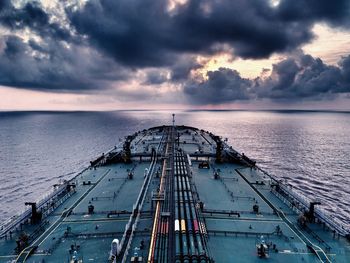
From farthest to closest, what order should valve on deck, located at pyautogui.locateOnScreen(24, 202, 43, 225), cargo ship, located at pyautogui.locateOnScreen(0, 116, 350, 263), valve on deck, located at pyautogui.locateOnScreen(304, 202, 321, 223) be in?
valve on deck, located at pyautogui.locateOnScreen(304, 202, 321, 223), valve on deck, located at pyautogui.locateOnScreen(24, 202, 43, 225), cargo ship, located at pyautogui.locateOnScreen(0, 116, 350, 263)

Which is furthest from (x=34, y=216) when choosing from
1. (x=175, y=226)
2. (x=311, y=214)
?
(x=311, y=214)

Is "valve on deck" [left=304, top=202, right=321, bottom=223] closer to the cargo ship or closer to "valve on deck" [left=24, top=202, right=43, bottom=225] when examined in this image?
the cargo ship

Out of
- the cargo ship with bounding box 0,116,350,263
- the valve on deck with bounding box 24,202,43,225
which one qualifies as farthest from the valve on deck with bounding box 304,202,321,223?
the valve on deck with bounding box 24,202,43,225

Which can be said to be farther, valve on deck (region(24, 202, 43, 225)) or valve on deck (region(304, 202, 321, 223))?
valve on deck (region(304, 202, 321, 223))

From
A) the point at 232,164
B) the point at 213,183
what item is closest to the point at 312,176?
the point at 232,164

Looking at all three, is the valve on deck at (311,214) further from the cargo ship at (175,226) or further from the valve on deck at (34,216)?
the valve on deck at (34,216)

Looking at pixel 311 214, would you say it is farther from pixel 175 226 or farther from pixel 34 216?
pixel 34 216

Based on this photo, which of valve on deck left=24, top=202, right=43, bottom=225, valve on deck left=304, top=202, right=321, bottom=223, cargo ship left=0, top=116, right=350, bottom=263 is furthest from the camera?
valve on deck left=304, top=202, right=321, bottom=223

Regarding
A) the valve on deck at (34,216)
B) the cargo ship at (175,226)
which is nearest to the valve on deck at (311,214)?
the cargo ship at (175,226)
